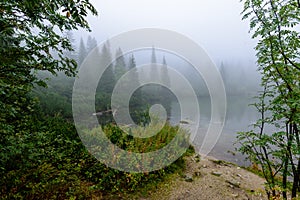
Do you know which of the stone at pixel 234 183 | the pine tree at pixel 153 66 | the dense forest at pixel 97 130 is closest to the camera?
the dense forest at pixel 97 130

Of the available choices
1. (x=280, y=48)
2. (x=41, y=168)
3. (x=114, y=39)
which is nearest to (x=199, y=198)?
(x=280, y=48)

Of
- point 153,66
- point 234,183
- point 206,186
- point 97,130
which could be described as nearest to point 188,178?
point 206,186

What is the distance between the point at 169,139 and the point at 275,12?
3.38 m

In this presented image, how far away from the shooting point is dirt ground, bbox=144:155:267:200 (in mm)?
3062

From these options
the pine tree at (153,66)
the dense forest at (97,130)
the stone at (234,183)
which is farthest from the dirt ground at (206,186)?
the pine tree at (153,66)

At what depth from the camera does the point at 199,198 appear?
9.89 feet

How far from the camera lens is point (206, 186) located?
3414 mm

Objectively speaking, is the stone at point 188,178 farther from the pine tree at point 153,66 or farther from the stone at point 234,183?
the pine tree at point 153,66

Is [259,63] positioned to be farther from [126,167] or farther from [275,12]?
[126,167]

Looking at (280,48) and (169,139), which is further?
(169,139)

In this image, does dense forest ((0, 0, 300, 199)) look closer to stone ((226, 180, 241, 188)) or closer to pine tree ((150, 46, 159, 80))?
pine tree ((150, 46, 159, 80))

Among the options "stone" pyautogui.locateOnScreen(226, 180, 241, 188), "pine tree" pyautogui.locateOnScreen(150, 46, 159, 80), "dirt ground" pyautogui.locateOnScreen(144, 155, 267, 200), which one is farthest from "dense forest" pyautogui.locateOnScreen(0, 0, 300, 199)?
"stone" pyautogui.locateOnScreen(226, 180, 241, 188)

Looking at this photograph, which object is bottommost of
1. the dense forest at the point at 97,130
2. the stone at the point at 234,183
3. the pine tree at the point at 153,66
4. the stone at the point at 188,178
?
the stone at the point at 234,183

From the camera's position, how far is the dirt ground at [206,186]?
3.06 meters
